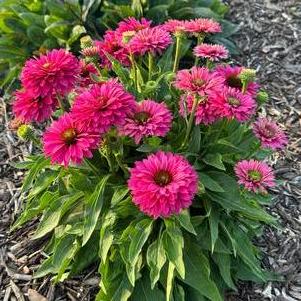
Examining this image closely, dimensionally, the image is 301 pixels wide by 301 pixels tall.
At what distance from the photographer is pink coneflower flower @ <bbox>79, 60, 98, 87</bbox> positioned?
118 inches

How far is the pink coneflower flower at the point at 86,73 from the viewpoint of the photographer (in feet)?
9.83

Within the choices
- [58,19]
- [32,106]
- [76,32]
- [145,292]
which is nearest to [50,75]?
[32,106]

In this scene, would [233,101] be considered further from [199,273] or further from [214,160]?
[199,273]

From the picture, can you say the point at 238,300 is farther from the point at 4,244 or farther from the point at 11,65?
the point at 11,65

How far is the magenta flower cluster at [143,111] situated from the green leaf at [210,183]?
157mm

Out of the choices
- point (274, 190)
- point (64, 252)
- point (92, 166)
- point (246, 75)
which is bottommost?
point (274, 190)

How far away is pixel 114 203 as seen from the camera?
2686 millimetres

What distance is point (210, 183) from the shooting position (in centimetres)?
271

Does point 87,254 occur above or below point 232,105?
below

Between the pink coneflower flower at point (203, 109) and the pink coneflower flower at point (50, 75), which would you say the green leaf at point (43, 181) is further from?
the pink coneflower flower at point (203, 109)

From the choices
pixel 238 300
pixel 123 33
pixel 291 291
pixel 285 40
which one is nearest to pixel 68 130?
pixel 123 33

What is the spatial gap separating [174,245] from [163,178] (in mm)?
464

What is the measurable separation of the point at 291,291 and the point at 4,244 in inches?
68.5

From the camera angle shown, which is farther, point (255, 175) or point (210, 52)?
point (210, 52)
